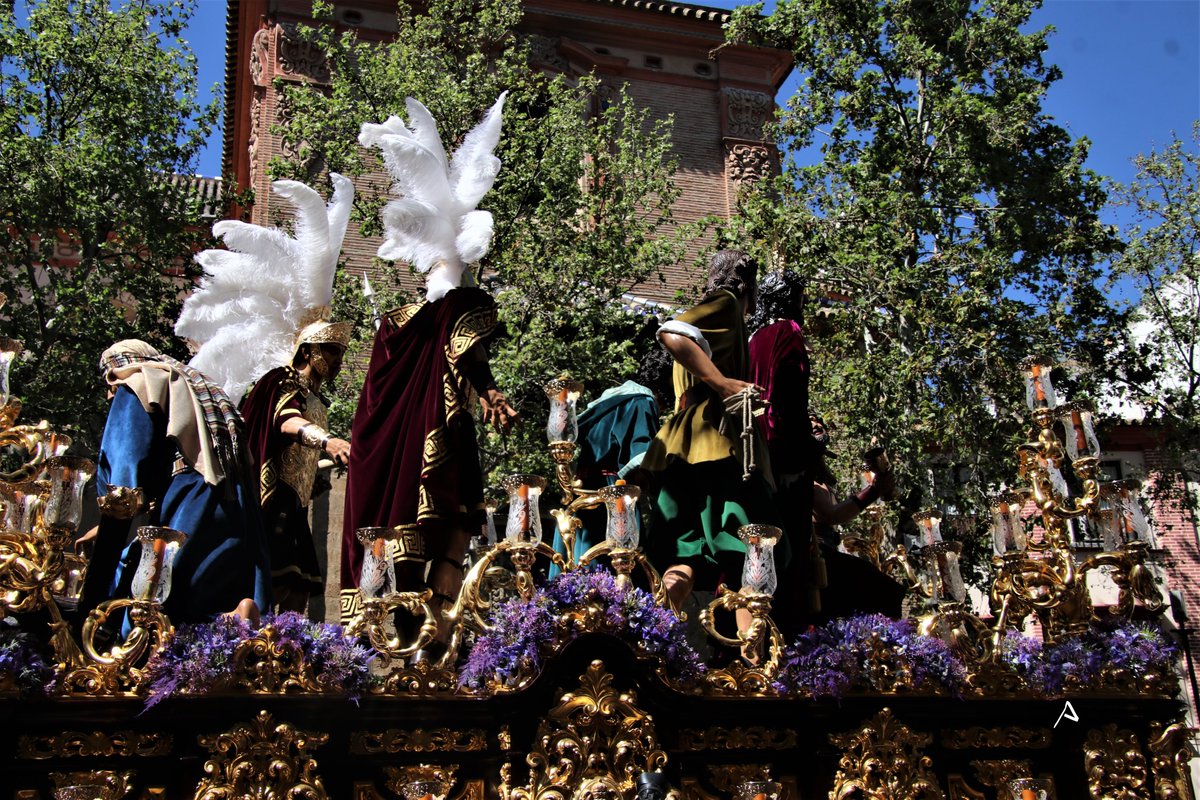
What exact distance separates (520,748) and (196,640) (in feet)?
4.76

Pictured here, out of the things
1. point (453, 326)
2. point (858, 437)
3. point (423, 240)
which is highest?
point (858, 437)

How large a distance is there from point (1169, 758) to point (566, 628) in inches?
133

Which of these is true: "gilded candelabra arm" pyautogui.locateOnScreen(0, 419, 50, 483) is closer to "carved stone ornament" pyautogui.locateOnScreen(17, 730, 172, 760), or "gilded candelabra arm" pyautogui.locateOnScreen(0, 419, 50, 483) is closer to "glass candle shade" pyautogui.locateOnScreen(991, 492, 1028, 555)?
"carved stone ornament" pyautogui.locateOnScreen(17, 730, 172, 760)

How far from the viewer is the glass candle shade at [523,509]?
6.09m

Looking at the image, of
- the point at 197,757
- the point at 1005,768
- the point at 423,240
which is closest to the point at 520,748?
the point at 197,757

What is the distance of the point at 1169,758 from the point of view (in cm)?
654

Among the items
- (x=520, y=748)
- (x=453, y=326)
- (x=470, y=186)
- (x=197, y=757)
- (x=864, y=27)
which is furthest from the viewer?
(x=864, y=27)

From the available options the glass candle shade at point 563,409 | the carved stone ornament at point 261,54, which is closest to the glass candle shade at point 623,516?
the glass candle shade at point 563,409

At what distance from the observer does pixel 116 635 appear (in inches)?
224

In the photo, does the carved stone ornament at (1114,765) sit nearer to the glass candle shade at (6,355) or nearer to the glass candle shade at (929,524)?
the glass candle shade at (929,524)

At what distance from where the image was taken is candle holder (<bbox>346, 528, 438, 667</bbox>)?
5555 millimetres

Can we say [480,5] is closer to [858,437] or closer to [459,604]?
[858,437]

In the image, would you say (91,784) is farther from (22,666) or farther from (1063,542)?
(1063,542)

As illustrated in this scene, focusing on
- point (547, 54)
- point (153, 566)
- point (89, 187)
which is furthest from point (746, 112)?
point (153, 566)
